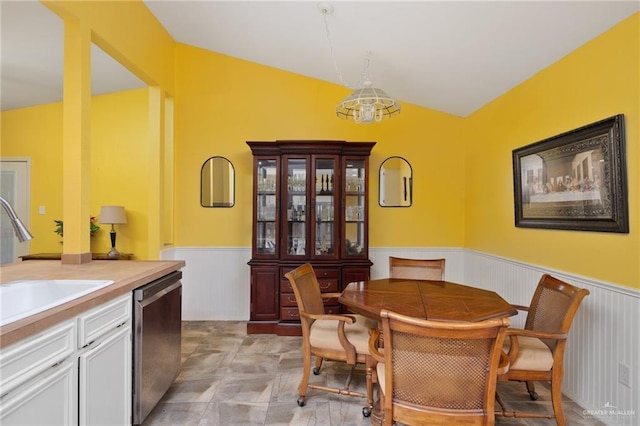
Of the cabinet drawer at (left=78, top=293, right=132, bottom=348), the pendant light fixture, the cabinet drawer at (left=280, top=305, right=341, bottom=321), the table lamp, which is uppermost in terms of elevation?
the pendant light fixture

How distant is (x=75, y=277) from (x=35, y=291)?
191 mm

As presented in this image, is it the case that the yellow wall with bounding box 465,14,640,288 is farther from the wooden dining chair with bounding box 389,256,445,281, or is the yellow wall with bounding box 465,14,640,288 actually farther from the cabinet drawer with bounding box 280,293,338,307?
the cabinet drawer with bounding box 280,293,338,307

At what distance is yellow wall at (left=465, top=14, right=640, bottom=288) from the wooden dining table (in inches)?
27.2

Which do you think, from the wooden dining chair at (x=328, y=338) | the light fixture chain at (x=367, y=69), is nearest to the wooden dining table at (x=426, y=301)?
the wooden dining chair at (x=328, y=338)

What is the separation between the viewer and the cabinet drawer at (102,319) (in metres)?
1.49

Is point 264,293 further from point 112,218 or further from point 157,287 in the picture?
point 112,218

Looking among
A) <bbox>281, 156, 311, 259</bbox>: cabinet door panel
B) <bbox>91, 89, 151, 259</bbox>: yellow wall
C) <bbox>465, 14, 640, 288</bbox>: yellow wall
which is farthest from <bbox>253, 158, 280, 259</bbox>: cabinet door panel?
<bbox>465, 14, 640, 288</bbox>: yellow wall

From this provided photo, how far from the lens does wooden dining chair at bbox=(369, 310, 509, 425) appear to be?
1325 mm

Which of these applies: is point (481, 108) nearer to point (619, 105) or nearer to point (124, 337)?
point (619, 105)

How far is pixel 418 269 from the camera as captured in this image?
10.2ft

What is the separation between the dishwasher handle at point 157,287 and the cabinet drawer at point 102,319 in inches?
2.3

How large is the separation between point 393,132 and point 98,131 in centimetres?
375

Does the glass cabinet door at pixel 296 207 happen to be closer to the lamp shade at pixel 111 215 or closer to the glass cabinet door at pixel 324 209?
the glass cabinet door at pixel 324 209

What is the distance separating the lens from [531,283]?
113 inches
